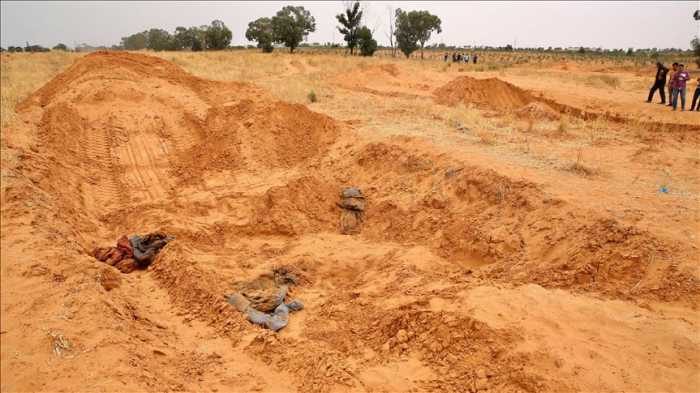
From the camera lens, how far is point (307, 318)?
473 centimetres

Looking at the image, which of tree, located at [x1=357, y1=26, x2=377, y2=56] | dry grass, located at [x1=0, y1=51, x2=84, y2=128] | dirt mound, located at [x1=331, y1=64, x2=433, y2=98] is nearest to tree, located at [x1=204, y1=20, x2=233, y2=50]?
tree, located at [x1=357, y1=26, x2=377, y2=56]

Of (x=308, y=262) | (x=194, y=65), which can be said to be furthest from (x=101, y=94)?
(x=194, y=65)

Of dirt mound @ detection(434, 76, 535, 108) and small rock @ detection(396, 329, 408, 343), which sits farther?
dirt mound @ detection(434, 76, 535, 108)

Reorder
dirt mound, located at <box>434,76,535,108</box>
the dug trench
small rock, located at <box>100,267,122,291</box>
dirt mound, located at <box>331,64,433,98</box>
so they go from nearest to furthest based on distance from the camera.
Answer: the dug trench < small rock, located at <box>100,267,122,291</box> < dirt mound, located at <box>434,76,535,108</box> < dirt mound, located at <box>331,64,433,98</box>

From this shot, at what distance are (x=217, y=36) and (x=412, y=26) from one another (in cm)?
1710

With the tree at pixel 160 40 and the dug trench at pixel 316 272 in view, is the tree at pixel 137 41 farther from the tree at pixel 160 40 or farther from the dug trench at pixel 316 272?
the dug trench at pixel 316 272

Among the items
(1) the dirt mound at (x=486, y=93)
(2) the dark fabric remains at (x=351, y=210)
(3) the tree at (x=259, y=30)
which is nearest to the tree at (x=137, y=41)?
(3) the tree at (x=259, y=30)

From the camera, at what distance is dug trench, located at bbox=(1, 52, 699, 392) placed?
10.7 feet

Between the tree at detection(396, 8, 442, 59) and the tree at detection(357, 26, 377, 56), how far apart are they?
9.27 meters

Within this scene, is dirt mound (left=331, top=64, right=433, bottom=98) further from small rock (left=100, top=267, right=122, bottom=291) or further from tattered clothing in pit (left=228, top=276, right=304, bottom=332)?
small rock (left=100, top=267, right=122, bottom=291)

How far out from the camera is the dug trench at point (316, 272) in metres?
3.27

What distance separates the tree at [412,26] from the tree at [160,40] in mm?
20163

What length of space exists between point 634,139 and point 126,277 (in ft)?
29.1

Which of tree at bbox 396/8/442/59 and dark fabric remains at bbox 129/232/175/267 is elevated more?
tree at bbox 396/8/442/59
